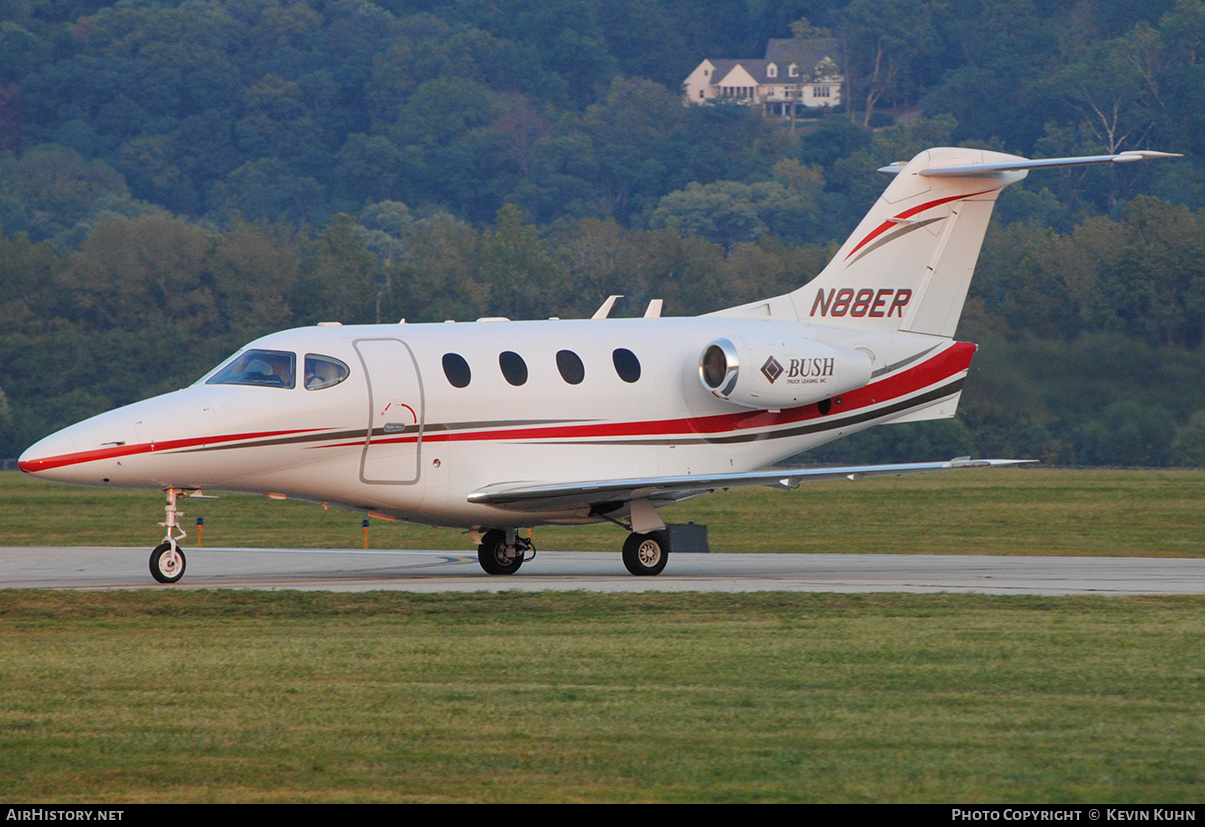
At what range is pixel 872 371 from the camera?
26344 mm

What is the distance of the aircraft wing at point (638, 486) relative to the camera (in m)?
23.0

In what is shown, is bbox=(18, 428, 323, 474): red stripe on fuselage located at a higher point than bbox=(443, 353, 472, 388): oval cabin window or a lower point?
lower

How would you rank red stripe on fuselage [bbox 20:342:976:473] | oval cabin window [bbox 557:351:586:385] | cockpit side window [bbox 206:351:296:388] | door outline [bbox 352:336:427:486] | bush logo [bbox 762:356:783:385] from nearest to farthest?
red stripe on fuselage [bbox 20:342:976:473] → cockpit side window [bbox 206:351:296:388] → door outline [bbox 352:336:427:486] → oval cabin window [bbox 557:351:586:385] → bush logo [bbox 762:356:783:385]

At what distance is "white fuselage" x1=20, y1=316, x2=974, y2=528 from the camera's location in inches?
851

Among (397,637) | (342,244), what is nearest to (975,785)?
(397,637)

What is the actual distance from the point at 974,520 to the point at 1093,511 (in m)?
3.60

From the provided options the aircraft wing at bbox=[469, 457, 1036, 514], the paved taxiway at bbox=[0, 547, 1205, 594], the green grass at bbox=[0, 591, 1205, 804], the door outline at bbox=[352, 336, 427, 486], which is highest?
the door outline at bbox=[352, 336, 427, 486]

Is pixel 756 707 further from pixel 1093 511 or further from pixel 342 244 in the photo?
pixel 342 244

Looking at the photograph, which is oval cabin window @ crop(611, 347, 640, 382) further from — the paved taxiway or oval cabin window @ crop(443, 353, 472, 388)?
the paved taxiway

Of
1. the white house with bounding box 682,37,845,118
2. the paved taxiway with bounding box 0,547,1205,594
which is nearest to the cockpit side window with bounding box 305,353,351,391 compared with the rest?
the paved taxiway with bounding box 0,547,1205,594

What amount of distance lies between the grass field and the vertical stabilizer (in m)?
7.66

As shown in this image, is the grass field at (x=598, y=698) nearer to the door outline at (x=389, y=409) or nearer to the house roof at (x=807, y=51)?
the door outline at (x=389, y=409)

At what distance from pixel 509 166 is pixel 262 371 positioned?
13591 cm

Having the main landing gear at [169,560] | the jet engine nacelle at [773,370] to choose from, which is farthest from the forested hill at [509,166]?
the main landing gear at [169,560]
